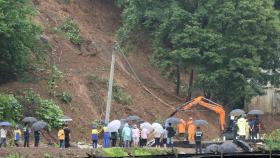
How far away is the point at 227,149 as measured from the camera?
24.8 meters

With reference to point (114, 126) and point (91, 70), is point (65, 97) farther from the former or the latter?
point (114, 126)

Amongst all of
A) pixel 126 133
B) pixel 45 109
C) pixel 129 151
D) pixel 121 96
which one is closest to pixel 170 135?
pixel 126 133

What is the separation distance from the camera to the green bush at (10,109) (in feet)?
113

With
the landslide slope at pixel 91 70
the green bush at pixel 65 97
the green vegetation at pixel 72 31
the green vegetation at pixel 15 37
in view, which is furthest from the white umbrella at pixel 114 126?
the green vegetation at pixel 72 31

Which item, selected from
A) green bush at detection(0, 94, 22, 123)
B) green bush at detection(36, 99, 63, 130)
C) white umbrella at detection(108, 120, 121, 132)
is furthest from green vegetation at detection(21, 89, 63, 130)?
white umbrella at detection(108, 120, 121, 132)

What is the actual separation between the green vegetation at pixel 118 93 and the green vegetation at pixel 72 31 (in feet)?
11.7

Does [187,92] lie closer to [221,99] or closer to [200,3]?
[221,99]

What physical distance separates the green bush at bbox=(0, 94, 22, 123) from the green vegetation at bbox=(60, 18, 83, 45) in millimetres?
11503

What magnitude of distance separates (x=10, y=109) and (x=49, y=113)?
2.46 metres

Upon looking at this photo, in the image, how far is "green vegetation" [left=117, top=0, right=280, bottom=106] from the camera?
44.6 metres

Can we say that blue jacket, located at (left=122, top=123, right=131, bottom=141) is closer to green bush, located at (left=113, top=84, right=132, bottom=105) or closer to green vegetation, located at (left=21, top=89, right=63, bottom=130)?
green vegetation, located at (left=21, top=89, right=63, bottom=130)

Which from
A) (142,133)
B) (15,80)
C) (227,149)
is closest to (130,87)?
(15,80)

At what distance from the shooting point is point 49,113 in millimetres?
36656

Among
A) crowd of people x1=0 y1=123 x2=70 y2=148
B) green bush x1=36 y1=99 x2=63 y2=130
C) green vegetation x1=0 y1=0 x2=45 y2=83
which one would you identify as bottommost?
crowd of people x1=0 y1=123 x2=70 y2=148
